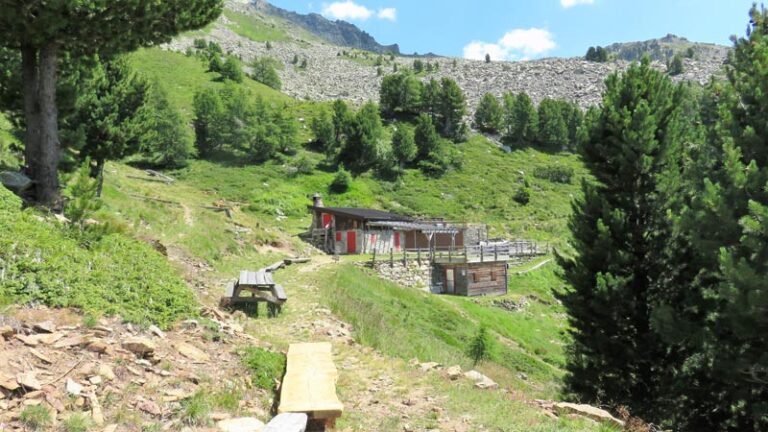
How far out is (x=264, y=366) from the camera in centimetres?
761

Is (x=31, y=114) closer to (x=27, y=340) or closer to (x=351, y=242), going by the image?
(x=27, y=340)

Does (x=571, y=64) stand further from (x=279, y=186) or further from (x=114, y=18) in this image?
(x=114, y=18)

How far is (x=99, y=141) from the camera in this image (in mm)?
23203

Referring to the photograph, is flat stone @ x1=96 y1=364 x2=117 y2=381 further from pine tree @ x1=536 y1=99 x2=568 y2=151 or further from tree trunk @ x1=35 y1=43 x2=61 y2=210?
pine tree @ x1=536 y1=99 x2=568 y2=151

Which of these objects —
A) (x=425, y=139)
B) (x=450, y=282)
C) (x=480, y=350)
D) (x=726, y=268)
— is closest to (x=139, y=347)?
(x=726, y=268)

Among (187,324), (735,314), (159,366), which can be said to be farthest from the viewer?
(735,314)

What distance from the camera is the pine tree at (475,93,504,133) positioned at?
308 feet

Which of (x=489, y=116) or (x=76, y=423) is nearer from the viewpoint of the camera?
(x=76, y=423)

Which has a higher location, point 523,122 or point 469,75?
point 469,75

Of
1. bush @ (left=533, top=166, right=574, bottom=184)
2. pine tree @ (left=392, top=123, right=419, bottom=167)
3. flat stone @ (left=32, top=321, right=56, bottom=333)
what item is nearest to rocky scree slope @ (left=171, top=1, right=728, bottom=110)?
bush @ (left=533, top=166, right=574, bottom=184)

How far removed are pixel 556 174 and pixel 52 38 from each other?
2890 inches

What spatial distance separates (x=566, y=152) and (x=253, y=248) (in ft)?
263

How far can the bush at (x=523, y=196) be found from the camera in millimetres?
66562

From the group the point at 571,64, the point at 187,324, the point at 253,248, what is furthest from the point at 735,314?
the point at 571,64
